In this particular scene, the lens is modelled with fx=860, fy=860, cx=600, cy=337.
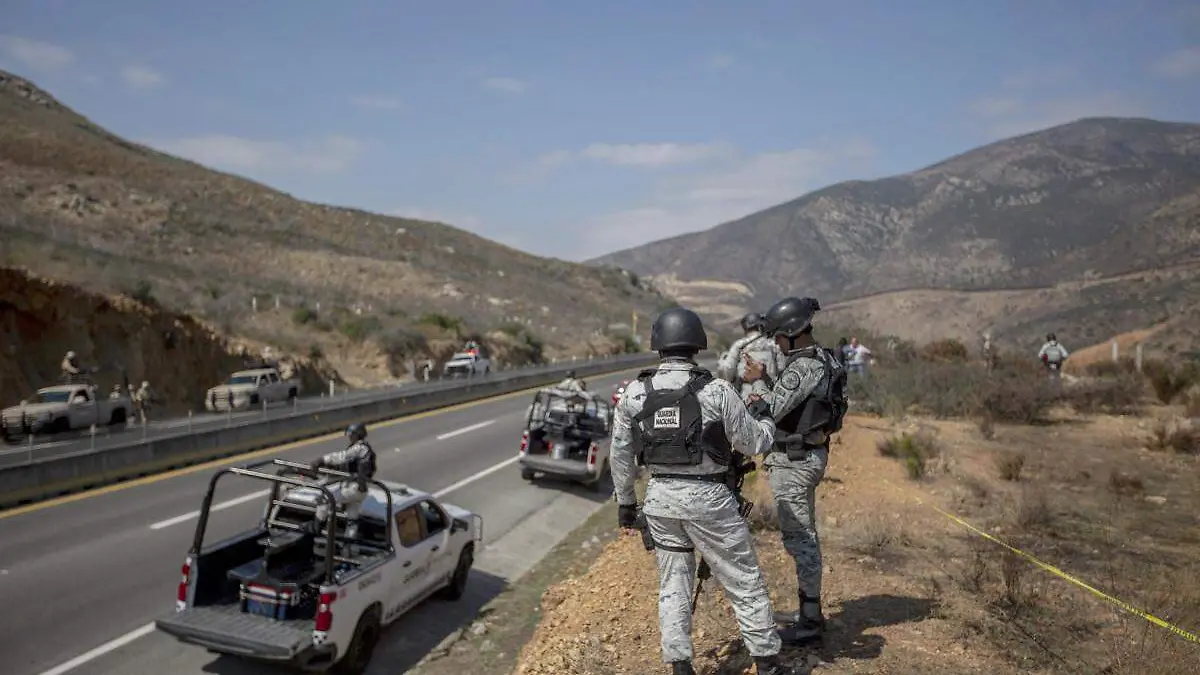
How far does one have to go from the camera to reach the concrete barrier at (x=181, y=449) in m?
12.4

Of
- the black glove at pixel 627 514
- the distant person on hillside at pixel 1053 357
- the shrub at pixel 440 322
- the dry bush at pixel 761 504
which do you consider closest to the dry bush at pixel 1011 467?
the dry bush at pixel 761 504

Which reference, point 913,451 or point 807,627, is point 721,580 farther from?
A: point 913,451

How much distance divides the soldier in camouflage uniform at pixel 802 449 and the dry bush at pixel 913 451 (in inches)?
305

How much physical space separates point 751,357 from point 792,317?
991 mm

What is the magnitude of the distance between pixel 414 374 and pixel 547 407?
24975 mm

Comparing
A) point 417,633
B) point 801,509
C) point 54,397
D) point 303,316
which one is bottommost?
point 417,633

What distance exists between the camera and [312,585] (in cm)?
698

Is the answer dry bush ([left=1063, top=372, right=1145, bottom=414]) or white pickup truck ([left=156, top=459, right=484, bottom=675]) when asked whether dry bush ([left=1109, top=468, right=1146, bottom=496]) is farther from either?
white pickup truck ([left=156, top=459, right=484, bottom=675])

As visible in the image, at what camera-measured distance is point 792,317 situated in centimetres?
575

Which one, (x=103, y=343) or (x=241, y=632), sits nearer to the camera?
(x=241, y=632)

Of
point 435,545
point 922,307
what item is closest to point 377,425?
point 435,545

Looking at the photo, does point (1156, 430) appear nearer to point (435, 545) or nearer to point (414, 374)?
point (435, 545)

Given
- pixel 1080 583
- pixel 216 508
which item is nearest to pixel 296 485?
pixel 216 508

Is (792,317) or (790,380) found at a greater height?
(792,317)
